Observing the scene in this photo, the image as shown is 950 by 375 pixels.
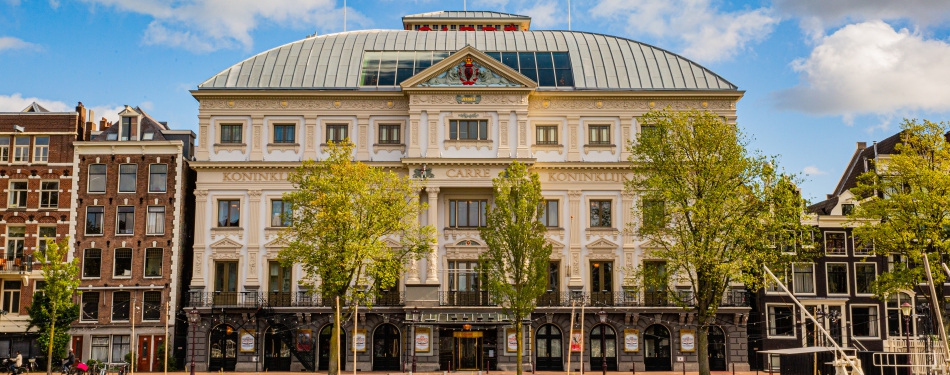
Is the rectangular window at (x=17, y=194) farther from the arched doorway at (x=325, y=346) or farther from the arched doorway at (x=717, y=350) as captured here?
the arched doorway at (x=717, y=350)

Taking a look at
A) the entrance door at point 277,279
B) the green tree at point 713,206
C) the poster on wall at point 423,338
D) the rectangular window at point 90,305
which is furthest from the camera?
the rectangular window at point 90,305

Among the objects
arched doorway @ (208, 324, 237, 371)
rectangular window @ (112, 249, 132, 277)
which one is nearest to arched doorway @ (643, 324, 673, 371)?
arched doorway @ (208, 324, 237, 371)

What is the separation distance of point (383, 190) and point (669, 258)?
1455 centimetres

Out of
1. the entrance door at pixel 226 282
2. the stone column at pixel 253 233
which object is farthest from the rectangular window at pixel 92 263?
the stone column at pixel 253 233

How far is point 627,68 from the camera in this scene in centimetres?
6212

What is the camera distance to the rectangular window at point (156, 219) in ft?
195

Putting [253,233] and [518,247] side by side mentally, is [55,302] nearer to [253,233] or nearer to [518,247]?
[253,233]

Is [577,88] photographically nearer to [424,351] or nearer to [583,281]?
[583,281]

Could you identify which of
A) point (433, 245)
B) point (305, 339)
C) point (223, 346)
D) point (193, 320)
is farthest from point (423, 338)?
point (193, 320)

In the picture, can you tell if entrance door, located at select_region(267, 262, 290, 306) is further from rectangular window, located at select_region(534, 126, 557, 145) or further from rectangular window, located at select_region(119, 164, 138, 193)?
rectangular window, located at select_region(534, 126, 557, 145)

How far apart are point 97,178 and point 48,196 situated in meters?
3.11

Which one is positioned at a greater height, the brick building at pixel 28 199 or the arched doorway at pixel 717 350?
the brick building at pixel 28 199

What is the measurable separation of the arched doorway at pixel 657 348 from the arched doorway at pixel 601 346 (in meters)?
1.82

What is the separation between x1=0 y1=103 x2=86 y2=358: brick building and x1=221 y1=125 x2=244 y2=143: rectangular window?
29.7 feet
